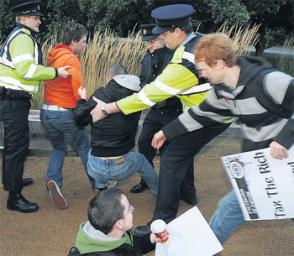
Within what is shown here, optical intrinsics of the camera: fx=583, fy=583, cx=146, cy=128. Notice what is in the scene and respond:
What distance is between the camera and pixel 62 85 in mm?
5000

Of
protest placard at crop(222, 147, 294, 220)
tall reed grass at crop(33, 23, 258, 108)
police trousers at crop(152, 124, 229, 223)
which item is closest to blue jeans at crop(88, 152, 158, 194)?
police trousers at crop(152, 124, 229, 223)

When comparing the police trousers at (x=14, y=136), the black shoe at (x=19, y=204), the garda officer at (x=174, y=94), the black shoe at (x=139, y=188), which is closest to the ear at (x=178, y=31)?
the garda officer at (x=174, y=94)

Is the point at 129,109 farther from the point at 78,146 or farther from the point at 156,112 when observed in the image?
the point at 78,146

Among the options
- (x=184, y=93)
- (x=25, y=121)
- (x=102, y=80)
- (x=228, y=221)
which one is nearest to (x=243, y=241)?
(x=228, y=221)

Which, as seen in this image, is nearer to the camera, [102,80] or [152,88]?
[152,88]

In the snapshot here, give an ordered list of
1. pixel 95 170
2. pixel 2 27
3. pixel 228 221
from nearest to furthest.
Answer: pixel 228 221, pixel 95 170, pixel 2 27

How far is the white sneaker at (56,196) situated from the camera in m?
5.14

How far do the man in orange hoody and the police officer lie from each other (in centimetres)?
59

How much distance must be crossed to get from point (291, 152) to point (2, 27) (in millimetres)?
8582

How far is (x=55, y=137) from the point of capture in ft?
16.9

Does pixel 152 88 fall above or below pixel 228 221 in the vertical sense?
above

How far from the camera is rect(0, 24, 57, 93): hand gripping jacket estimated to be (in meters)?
4.59

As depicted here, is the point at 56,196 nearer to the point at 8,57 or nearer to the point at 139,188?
the point at 139,188

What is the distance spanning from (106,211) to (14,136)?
219 cm
